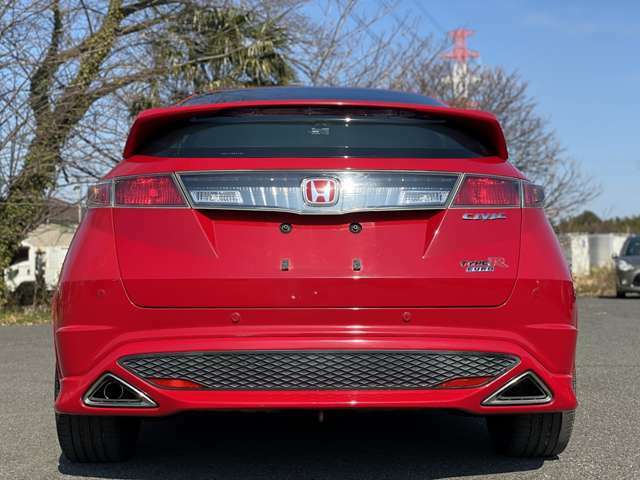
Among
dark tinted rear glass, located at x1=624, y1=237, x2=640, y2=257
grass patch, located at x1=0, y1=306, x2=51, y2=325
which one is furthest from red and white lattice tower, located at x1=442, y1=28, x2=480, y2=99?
grass patch, located at x1=0, y1=306, x2=51, y2=325

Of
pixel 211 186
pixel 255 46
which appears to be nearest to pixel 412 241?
pixel 211 186

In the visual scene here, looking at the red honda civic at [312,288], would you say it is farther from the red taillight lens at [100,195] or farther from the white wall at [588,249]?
the white wall at [588,249]

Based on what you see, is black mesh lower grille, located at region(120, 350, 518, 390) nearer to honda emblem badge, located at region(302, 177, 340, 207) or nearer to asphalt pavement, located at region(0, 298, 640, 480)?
asphalt pavement, located at region(0, 298, 640, 480)

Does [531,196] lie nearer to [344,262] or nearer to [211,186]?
[344,262]

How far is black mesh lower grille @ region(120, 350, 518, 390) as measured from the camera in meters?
3.38

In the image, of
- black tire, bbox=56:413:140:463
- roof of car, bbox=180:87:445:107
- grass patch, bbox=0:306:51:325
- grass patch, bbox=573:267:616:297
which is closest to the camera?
black tire, bbox=56:413:140:463

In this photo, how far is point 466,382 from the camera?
3.45m

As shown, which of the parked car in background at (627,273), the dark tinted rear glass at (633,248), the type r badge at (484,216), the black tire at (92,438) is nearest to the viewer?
the type r badge at (484,216)

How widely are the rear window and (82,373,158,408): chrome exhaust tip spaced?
2.88ft

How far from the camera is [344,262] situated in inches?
134

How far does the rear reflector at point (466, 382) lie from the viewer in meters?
3.44

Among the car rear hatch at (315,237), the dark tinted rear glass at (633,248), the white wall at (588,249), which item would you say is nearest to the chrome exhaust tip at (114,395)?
the car rear hatch at (315,237)

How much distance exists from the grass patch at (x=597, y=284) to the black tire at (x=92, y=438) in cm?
1964

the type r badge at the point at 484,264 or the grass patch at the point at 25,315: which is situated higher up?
the type r badge at the point at 484,264
